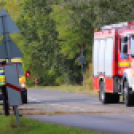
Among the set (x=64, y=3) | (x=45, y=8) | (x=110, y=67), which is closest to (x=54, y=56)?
(x=45, y=8)

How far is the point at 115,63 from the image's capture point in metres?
23.1

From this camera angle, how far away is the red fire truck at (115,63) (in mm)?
21344

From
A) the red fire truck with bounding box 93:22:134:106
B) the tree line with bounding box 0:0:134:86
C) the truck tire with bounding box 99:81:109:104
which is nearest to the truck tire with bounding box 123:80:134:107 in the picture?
the red fire truck with bounding box 93:22:134:106

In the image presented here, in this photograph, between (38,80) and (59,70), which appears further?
(38,80)

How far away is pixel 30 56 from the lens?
59562mm

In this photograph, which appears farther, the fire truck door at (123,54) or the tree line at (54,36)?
the tree line at (54,36)

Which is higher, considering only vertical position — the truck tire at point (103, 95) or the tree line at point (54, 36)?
the tree line at point (54, 36)

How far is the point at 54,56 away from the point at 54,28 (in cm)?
260

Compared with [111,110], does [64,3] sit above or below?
above

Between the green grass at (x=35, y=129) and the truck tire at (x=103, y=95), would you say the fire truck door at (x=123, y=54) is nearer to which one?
the truck tire at (x=103, y=95)

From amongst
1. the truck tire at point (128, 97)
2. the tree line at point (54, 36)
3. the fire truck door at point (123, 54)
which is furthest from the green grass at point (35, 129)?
the tree line at point (54, 36)

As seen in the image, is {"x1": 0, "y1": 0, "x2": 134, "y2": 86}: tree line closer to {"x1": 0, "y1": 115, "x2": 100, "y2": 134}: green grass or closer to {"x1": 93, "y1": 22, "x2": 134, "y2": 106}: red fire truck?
{"x1": 93, "y1": 22, "x2": 134, "y2": 106}: red fire truck

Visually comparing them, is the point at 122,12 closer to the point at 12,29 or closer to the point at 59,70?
the point at 59,70

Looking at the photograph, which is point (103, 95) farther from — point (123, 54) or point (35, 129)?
point (35, 129)
